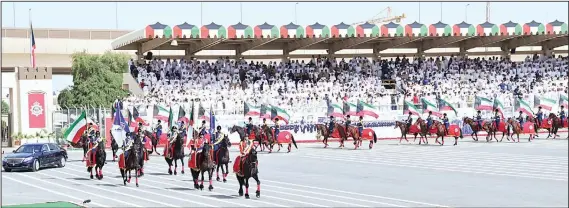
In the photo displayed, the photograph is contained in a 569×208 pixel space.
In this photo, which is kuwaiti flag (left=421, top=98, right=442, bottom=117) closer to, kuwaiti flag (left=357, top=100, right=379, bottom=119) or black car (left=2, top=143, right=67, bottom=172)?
kuwaiti flag (left=357, top=100, right=379, bottom=119)

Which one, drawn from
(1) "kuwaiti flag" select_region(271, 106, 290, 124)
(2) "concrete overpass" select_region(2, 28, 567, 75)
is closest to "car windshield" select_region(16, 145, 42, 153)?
(1) "kuwaiti flag" select_region(271, 106, 290, 124)

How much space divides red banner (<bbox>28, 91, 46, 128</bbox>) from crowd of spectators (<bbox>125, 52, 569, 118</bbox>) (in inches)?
192

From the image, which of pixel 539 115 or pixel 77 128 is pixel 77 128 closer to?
pixel 77 128

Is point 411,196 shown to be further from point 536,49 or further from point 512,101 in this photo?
point 536,49

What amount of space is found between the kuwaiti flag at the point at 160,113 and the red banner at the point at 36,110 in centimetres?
801

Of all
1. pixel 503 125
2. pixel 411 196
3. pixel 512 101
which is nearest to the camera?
pixel 411 196

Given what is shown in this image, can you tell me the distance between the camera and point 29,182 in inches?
1059

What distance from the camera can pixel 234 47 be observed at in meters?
56.4

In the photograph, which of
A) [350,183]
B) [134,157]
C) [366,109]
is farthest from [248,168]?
[366,109]

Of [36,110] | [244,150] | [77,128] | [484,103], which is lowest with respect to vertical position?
[244,150]

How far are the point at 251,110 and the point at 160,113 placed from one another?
4.44 m

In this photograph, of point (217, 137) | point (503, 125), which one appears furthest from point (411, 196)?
point (503, 125)

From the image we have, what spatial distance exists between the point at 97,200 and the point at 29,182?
611 cm

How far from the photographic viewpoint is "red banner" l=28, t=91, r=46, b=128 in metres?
45.9
